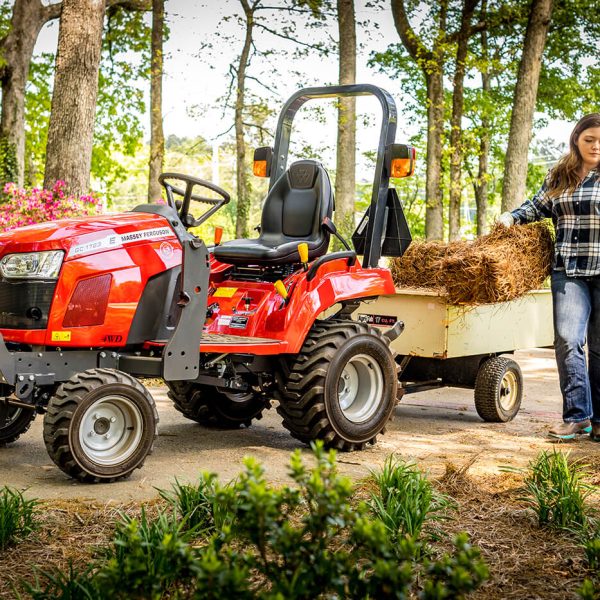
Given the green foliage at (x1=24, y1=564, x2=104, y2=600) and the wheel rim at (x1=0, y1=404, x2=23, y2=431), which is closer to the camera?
the green foliage at (x1=24, y1=564, x2=104, y2=600)

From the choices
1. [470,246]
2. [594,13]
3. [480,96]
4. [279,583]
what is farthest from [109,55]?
[279,583]

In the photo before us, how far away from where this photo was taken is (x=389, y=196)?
633 cm

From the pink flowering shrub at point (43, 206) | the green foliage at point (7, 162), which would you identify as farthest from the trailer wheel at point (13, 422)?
the green foliage at point (7, 162)

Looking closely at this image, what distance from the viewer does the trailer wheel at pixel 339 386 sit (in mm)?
5656

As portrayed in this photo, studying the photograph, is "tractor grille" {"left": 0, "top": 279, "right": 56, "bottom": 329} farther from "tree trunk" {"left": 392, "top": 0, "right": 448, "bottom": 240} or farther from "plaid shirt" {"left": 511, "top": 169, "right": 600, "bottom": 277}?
"tree trunk" {"left": 392, "top": 0, "right": 448, "bottom": 240}

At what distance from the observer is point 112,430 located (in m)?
4.94

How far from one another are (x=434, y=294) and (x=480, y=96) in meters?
17.5

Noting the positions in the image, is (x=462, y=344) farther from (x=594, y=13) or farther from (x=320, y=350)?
(x=594, y=13)

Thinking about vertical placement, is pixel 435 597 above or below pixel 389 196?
below

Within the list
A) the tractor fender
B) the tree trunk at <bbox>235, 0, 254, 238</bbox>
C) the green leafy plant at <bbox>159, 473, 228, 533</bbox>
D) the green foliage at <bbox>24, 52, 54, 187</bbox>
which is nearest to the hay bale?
the tractor fender

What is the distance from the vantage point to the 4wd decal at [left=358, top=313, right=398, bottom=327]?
274 inches

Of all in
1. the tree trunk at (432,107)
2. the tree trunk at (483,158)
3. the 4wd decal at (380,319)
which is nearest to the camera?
the 4wd decal at (380,319)

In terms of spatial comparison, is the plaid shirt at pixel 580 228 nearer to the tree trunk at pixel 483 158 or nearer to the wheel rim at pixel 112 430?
the wheel rim at pixel 112 430

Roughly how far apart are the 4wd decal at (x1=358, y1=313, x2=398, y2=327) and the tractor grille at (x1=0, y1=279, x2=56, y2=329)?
2705mm
